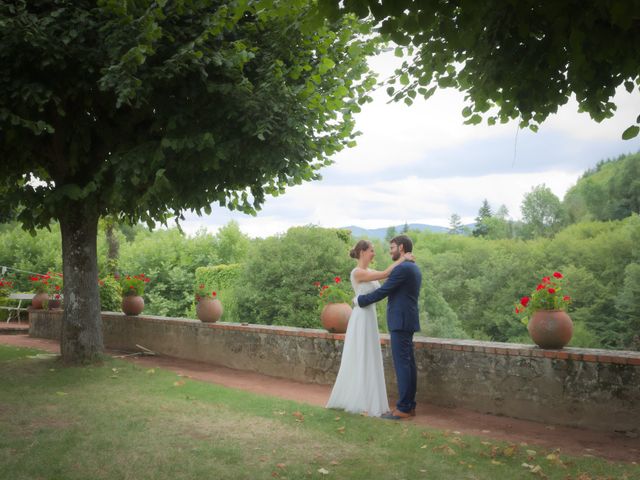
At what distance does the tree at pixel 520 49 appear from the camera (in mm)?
3797

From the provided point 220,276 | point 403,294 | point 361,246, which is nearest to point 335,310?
point 361,246

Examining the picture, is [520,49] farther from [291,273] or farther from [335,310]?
[291,273]

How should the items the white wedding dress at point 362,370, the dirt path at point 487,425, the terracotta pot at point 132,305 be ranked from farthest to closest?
the terracotta pot at point 132,305 → the white wedding dress at point 362,370 → the dirt path at point 487,425

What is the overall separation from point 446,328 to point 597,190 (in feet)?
126

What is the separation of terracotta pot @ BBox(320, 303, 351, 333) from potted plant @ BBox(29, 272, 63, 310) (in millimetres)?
10538

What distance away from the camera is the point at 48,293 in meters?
17.5

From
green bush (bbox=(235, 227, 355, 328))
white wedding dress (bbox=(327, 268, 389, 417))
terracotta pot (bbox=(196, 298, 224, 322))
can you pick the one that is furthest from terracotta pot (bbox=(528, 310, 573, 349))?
green bush (bbox=(235, 227, 355, 328))

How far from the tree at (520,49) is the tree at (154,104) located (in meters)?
1.28

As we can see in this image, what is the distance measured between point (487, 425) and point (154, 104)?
21.7 feet

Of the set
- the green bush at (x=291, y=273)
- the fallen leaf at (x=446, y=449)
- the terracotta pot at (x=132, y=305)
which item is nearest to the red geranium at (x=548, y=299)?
the fallen leaf at (x=446, y=449)

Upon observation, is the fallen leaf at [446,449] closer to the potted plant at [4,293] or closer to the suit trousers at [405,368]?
the suit trousers at [405,368]

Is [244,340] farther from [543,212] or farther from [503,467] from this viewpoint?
[543,212]

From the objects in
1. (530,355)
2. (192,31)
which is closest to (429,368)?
(530,355)

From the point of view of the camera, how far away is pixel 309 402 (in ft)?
26.8
